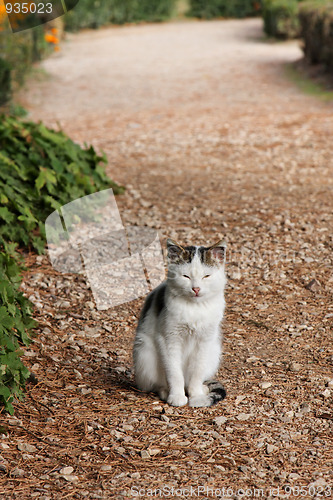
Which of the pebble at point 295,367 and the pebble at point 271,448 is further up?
the pebble at point 271,448

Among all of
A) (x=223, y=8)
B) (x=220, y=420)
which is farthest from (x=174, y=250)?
(x=223, y=8)

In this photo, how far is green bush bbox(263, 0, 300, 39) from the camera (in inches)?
640

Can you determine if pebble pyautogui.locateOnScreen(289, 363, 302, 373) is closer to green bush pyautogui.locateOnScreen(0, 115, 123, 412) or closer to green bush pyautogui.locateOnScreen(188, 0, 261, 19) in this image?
green bush pyautogui.locateOnScreen(0, 115, 123, 412)

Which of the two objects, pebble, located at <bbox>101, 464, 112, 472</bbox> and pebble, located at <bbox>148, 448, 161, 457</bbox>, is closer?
pebble, located at <bbox>101, 464, 112, 472</bbox>

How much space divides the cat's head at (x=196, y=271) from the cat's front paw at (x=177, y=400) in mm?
538

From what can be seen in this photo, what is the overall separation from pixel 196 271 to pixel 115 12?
762 inches

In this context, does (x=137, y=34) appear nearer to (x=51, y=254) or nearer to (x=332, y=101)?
(x=332, y=101)

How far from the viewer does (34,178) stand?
19.5 feet

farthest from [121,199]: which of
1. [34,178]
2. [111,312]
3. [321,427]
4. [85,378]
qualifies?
[321,427]

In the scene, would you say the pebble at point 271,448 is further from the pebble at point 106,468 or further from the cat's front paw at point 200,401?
the pebble at point 106,468

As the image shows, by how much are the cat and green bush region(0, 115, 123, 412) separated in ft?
2.92

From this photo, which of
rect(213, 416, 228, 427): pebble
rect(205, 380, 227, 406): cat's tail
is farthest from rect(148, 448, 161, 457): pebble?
rect(205, 380, 227, 406): cat's tail

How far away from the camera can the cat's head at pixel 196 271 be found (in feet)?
10.7

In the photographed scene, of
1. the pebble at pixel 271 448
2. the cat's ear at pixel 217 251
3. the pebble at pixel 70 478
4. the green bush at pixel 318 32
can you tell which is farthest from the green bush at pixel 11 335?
the green bush at pixel 318 32
